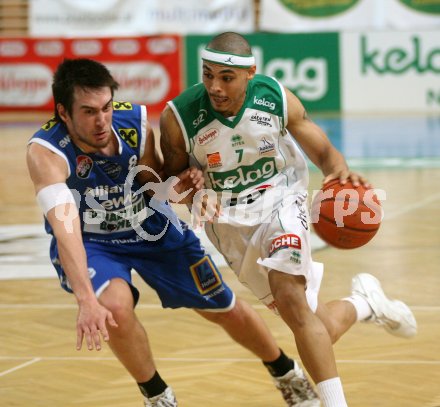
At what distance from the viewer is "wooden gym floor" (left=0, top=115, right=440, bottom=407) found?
4.75 meters

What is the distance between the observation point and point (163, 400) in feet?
14.4

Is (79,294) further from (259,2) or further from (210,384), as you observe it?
(259,2)

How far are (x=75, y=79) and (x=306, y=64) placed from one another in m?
15.8

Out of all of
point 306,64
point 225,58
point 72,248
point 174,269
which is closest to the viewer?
point 72,248

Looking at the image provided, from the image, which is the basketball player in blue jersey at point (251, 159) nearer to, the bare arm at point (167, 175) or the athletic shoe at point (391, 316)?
the bare arm at point (167, 175)

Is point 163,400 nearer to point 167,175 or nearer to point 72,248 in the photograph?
point 72,248

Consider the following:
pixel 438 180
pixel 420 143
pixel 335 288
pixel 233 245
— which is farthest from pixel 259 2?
pixel 233 245

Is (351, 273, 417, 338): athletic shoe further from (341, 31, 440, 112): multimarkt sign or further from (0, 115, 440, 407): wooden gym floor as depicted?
(341, 31, 440, 112): multimarkt sign

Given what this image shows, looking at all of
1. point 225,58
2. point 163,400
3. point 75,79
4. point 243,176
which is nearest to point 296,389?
point 163,400

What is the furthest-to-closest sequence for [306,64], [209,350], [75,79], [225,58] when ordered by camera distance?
[306,64], [209,350], [225,58], [75,79]

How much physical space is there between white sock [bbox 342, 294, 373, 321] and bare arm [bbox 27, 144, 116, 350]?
163cm

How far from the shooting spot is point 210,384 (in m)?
4.89

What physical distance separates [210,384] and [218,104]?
135 centimetres

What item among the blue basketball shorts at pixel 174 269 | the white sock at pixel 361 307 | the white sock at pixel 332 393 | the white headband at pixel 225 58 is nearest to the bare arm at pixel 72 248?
the blue basketball shorts at pixel 174 269
